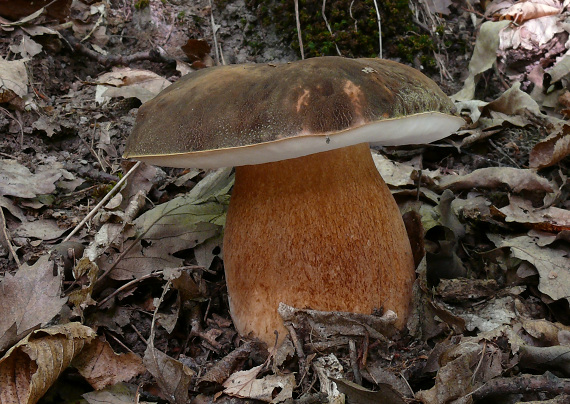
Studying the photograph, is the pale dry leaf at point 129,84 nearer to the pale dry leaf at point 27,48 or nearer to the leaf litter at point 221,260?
the leaf litter at point 221,260

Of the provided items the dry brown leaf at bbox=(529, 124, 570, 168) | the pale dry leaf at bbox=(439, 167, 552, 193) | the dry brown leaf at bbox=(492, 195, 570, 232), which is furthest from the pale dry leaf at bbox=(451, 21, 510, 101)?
the dry brown leaf at bbox=(492, 195, 570, 232)

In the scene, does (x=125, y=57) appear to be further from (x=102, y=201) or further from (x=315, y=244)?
(x=315, y=244)

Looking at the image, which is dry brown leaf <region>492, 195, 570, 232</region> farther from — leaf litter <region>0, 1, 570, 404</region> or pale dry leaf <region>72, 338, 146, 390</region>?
pale dry leaf <region>72, 338, 146, 390</region>

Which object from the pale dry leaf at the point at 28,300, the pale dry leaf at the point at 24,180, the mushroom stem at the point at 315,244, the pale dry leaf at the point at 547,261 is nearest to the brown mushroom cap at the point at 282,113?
the mushroom stem at the point at 315,244

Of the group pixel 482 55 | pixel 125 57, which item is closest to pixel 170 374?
pixel 125 57

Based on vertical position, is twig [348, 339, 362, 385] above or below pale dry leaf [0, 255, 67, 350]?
below
